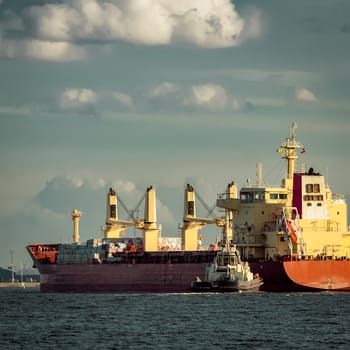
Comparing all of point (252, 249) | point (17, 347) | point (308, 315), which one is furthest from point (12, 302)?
point (17, 347)

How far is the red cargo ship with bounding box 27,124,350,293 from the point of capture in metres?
103

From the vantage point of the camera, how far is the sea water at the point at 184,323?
6291 cm

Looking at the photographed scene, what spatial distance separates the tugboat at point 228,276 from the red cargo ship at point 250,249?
1827mm

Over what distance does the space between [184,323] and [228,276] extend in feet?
85.0

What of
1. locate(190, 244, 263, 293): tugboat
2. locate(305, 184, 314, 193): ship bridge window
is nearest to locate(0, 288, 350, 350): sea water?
locate(190, 244, 263, 293): tugboat

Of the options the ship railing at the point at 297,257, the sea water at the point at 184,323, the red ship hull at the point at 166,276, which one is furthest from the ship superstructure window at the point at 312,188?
the sea water at the point at 184,323

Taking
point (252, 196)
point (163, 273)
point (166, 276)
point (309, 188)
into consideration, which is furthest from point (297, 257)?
point (163, 273)

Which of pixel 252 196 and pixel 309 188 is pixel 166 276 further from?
pixel 309 188

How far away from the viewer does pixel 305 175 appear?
107 m

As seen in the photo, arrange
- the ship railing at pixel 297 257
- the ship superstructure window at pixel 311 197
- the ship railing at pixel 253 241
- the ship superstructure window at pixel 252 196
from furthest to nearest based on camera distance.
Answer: the ship superstructure window at pixel 252 196
the ship railing at pixel 253 241
the ship superstructure window at pixel 311 197
the ship railing at pixel 297 257

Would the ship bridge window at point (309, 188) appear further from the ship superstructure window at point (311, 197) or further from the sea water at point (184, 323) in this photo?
the sea water at point (184, 323)

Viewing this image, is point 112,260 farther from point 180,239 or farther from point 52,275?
point 180,239

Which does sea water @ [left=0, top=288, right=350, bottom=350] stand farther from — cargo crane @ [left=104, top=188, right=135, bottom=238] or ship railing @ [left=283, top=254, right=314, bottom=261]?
cargo crane @ [left=104, top=188, right=135, bottom=238]

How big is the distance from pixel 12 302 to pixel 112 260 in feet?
68.7
